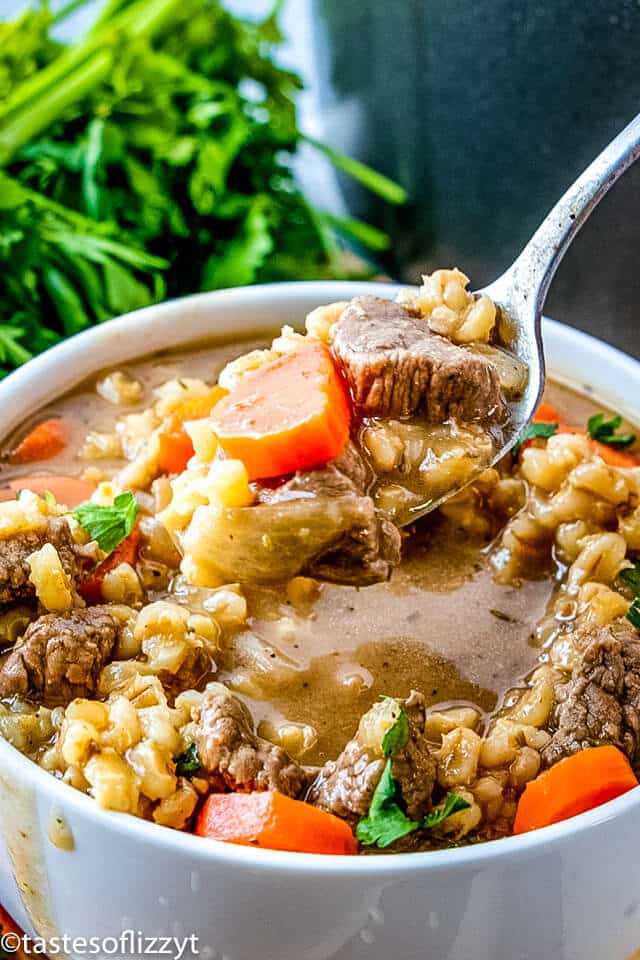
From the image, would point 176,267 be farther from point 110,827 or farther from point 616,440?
point 110,827

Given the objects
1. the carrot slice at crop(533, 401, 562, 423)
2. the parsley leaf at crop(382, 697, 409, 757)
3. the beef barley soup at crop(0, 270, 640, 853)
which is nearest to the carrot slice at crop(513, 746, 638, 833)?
the beef barley soup at crop(0, 270, 640, 853)

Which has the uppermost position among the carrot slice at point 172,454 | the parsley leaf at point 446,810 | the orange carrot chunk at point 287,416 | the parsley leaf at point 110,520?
the orange carrot chunk at point 287,416

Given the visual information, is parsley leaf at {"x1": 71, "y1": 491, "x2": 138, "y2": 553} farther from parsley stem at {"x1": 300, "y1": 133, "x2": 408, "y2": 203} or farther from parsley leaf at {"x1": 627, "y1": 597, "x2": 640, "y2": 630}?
parsley stem at {"x1": 300, "y1": 133, "x2": 408, "y2": 203}

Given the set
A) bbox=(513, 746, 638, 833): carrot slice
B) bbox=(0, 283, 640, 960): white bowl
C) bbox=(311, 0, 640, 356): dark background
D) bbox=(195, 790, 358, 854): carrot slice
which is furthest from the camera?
bbox=(311, 0, 640, 356): dark background

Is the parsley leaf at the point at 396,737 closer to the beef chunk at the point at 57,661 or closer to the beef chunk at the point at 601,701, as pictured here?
the beef chunk at the point at 601,701

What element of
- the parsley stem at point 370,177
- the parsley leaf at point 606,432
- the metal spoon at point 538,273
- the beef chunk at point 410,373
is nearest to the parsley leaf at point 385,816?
the metal spoon at point 538,273

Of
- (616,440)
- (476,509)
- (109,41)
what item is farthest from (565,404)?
(109,41)

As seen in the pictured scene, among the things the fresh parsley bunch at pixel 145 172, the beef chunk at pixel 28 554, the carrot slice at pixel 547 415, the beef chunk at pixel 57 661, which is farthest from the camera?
the fresh parsley bunch at pixel 145 172
